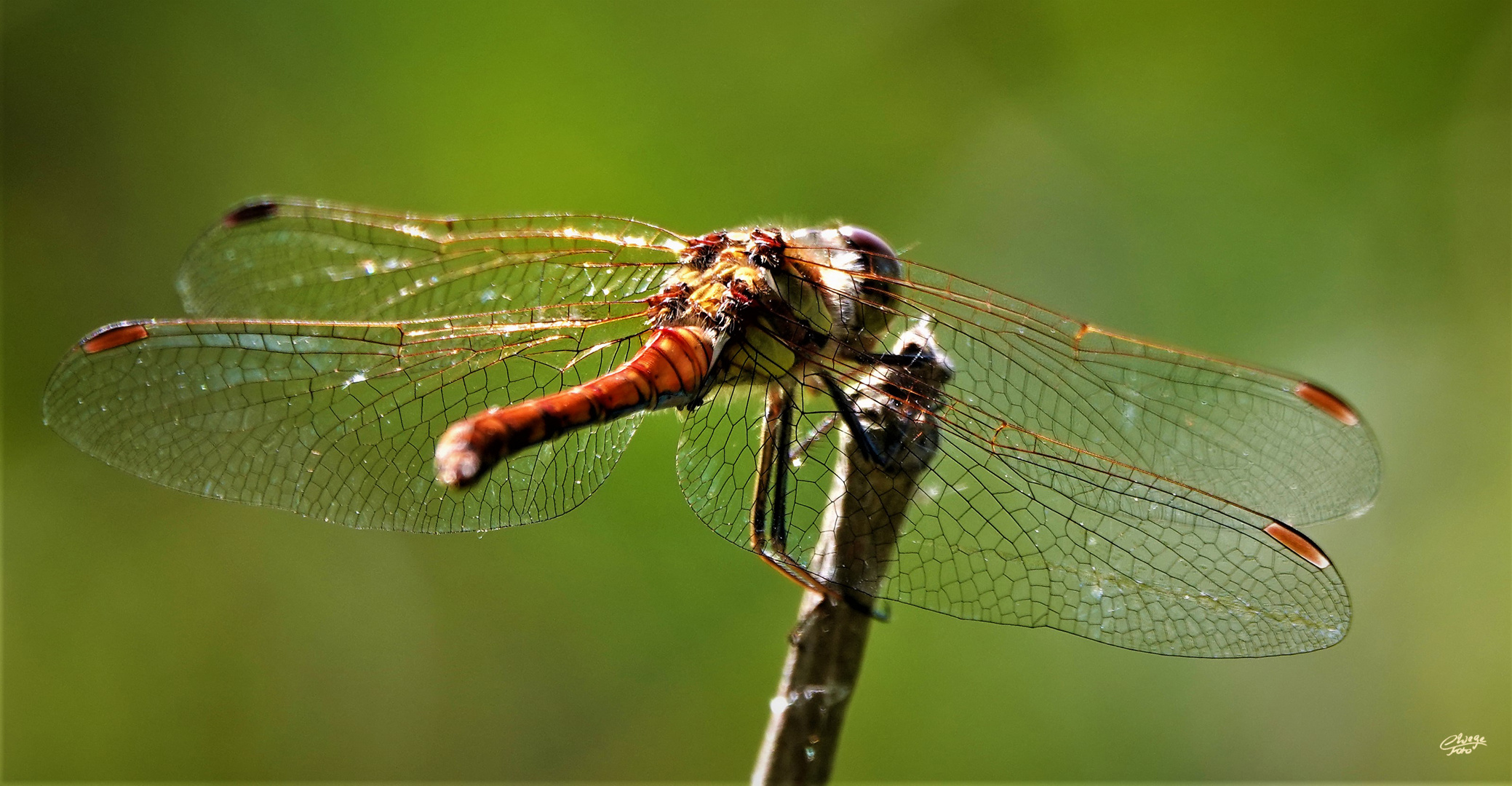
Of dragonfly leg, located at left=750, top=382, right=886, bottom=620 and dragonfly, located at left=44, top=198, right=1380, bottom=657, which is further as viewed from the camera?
dragonfly leg, located at left=750, top=382, right=886, bottom=620

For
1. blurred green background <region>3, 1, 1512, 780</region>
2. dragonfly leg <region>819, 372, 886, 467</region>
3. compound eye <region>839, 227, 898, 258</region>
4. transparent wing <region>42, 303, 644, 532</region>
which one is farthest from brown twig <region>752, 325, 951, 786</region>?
blurred green background <region>3, 1, 1512, 780</region>

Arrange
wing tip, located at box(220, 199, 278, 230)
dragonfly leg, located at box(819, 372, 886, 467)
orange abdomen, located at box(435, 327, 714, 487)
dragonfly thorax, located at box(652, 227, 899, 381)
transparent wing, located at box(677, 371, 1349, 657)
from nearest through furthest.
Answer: orange abdomen, located at box(435, 327, 714, 487) → transparent wing, located at box(677, 371, 1349, 657) → dragonfly leg, located at box(819, 372, 886, 467) → dragonfly thorax, located at box(652, 227, 899, 381) → wing tip, located at box(220, 199, 278, 230)

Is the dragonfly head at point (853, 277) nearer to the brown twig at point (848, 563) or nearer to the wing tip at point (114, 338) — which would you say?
the brown twig at point (848, 563)

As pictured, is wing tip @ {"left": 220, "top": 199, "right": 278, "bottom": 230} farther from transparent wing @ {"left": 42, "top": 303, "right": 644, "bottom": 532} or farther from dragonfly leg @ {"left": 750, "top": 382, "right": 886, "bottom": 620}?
dragonfly leg @ {"left": 750, "top": 382, "right": 886, "bottom": 620}

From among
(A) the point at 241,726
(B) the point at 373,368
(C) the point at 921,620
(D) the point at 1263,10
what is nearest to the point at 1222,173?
(D) the point at 1263,10

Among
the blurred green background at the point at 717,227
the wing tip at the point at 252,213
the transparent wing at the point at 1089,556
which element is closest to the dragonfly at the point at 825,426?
the transparent wing at the point at 1089,556

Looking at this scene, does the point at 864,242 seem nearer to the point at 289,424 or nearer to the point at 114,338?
the point at 289,424

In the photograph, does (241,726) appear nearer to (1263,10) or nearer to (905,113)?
(905,113)
